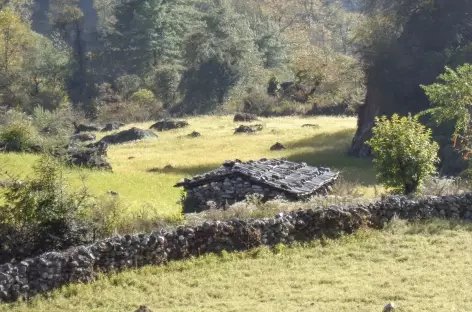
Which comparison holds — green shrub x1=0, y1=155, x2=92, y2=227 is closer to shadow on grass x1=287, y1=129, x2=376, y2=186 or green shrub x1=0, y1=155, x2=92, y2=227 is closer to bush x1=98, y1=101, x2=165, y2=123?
shadow on grass x1=287, y1=129, x2=376, y2=186

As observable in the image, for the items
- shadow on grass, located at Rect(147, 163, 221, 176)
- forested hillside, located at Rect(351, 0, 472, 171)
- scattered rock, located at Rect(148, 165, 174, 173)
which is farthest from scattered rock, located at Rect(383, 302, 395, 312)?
forested hillside, located at Rect(351, 0, 472, 171)

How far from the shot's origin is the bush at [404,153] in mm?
21969

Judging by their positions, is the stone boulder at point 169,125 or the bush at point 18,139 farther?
the stone boulder at point 169,125

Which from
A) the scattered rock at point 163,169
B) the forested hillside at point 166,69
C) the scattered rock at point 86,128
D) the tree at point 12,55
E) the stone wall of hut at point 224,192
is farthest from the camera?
the forested hillside at point 166,69

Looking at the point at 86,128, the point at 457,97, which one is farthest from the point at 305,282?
the point at 86,128

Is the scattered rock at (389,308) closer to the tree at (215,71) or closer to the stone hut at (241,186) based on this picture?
the stone hut at (241,186)

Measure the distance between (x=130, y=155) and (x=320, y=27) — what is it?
8755 centimetres

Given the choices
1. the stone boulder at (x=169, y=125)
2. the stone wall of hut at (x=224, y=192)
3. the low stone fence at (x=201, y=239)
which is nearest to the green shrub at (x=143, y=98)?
the stone boulder at (x=169, y=125)

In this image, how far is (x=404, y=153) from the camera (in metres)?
21.9

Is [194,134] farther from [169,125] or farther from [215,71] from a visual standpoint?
[215,71]

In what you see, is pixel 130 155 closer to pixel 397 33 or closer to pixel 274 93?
pixel 397 33

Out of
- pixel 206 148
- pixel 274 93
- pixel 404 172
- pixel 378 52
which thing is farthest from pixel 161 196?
pixel 274 93

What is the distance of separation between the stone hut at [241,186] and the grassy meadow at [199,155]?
4.13 feet

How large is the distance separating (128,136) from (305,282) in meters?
36.8
